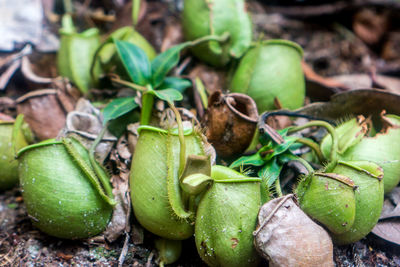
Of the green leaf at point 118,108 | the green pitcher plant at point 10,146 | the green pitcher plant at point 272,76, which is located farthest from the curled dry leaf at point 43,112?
the green pitcher plant at point 272,76

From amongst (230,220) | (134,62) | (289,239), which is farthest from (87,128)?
(289,239)

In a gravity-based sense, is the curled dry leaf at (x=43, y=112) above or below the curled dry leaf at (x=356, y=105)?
below

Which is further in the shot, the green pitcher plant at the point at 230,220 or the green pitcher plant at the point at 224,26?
the green pitcher plant at the point at 224,26

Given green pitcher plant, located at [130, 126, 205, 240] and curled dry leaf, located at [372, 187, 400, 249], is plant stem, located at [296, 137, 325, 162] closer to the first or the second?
curled dry leaf, located at [372, 187, 400, 249]

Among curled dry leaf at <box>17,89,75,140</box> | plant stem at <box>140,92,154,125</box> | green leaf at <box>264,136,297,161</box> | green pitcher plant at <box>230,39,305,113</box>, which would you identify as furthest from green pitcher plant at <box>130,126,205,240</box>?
curled dry leaf at <box>17,89,75,140</box>

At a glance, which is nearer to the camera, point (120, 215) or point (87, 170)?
point (87, 170)

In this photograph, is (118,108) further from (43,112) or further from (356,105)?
(356,105)

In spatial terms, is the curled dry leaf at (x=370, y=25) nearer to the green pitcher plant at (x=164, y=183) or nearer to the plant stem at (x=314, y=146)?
the plant stem at (x=314, y=146)
